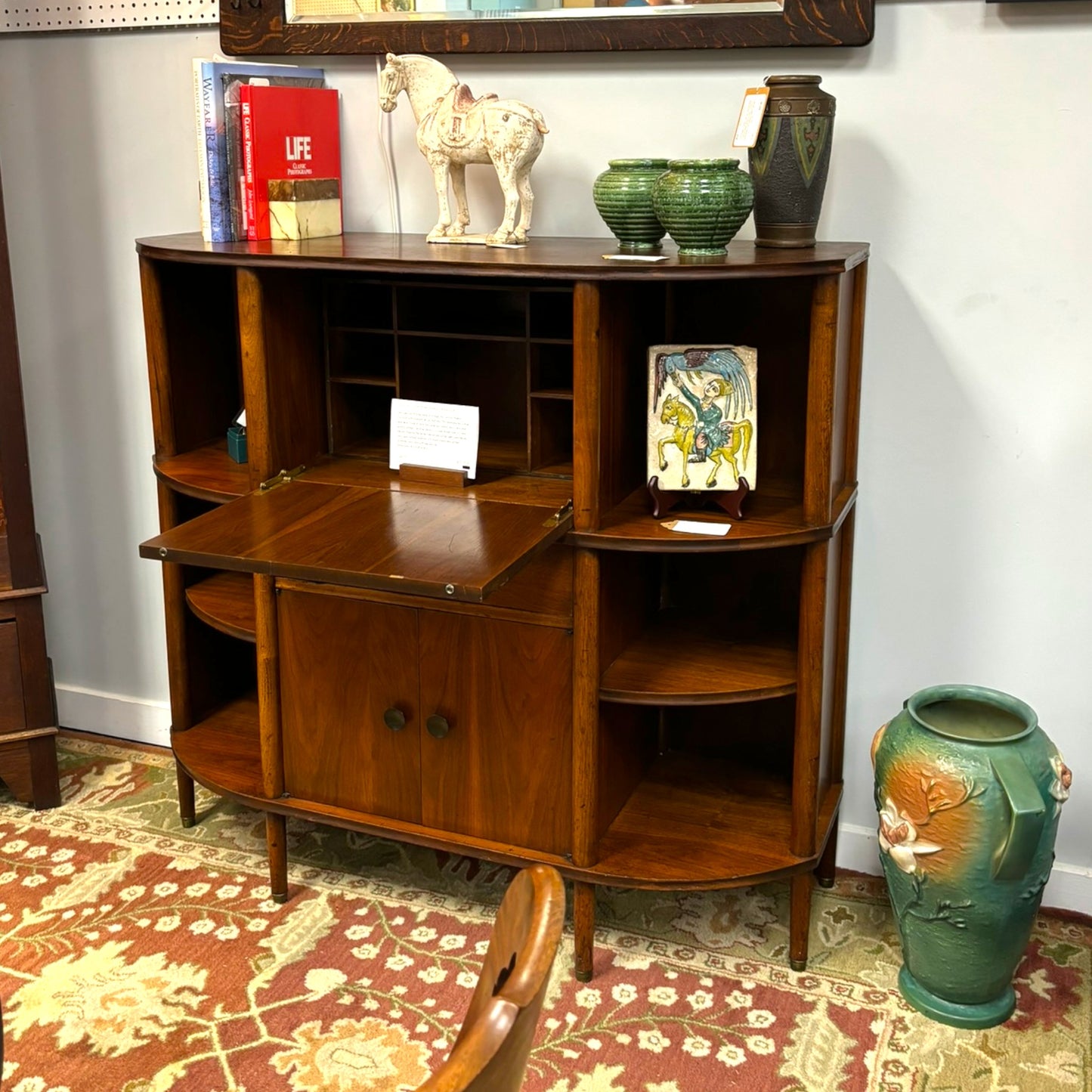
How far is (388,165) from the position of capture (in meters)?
2.44

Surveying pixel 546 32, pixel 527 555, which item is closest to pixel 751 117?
pixel 546 32

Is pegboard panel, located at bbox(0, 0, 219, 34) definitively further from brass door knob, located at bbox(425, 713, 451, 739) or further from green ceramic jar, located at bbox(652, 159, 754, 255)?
brass door knob, located at bbox(425, 713, 451, 739)

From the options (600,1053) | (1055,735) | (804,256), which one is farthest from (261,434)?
(1055,735)

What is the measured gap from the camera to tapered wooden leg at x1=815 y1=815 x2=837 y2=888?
2.38 metres

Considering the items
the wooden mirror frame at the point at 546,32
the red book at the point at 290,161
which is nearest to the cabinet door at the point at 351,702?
the red book at the point at 290,161

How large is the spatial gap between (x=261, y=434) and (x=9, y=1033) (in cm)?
104

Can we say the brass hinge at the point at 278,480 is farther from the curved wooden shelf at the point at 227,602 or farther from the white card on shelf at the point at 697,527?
the white card on shelf at the point at 697,527

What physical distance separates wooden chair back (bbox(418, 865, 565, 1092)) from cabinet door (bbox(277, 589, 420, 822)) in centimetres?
116

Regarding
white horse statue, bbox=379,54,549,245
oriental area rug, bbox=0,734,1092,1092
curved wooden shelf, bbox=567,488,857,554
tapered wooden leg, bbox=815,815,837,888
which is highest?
white horse statue, bbox=379,54,549,245

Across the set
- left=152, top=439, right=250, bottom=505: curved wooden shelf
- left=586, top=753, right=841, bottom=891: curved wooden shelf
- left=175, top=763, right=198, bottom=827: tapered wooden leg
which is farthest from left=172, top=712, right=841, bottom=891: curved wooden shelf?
left=152, top=439, right=250, bottom=505: curved wooden shelf

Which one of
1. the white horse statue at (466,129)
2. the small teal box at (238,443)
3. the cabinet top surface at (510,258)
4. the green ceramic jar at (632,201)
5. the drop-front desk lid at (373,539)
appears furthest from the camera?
the small teal box at (238,443)

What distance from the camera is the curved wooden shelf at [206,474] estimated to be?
7.23 feet

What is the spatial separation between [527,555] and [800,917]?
2.79 feet

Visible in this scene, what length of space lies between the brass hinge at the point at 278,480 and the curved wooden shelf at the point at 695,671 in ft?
2.11
